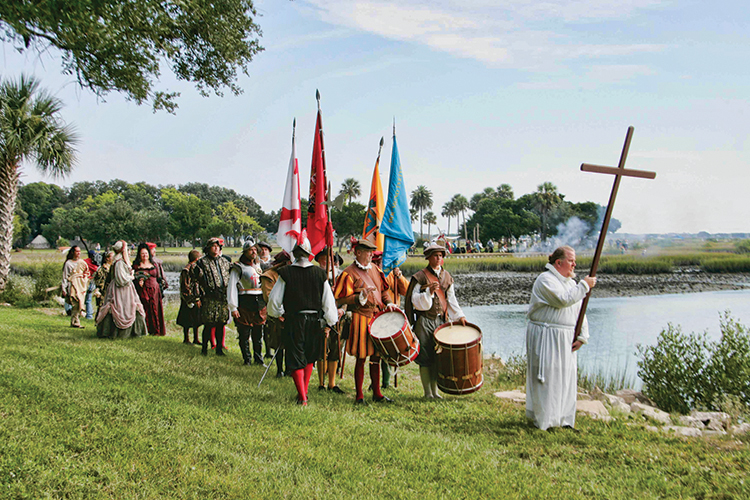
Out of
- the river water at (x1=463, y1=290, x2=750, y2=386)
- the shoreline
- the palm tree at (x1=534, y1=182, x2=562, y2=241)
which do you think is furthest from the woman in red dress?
the palm tree at (x1=534, y1=182, x2=562, y2=241)

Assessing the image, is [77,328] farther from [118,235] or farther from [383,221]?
[118,235]

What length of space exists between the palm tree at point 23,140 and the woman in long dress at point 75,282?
4.85 m

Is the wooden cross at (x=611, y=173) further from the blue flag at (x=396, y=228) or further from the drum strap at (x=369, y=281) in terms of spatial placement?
the blue flag at (x=396, y=228)

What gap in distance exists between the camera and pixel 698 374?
9.42 meters

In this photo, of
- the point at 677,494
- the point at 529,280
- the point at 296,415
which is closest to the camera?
the point at 677,494

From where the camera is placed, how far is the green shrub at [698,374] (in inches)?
355

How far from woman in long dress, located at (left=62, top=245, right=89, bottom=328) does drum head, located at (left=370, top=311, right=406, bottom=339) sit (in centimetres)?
867

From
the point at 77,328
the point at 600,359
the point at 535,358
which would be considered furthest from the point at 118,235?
the point at 535,358

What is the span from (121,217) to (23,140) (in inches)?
2370

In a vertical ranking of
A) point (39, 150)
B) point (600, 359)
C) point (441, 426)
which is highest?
point (39, 150)

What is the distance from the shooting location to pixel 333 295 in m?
6.90

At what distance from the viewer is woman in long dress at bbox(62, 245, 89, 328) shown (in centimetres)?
1221

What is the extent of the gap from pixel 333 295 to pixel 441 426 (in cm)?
212

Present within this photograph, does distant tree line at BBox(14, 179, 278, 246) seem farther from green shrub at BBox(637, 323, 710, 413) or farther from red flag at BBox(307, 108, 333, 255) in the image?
green shrub at BBox(637, 323, 710, 413)
